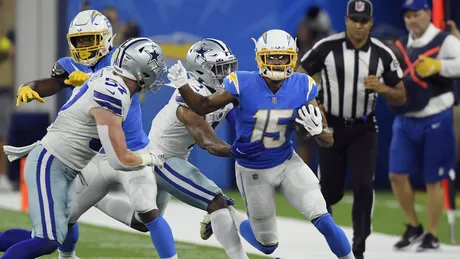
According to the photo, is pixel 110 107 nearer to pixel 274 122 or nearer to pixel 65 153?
pixel 65 153

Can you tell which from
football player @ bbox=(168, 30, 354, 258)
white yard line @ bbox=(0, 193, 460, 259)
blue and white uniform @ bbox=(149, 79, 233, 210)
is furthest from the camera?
white yard line @ bbox=(0, 193, 460, 259)

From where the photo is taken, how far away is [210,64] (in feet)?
20.8

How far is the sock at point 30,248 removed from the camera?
17.7 ft

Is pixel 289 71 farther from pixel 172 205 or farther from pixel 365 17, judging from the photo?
pixel 172 205

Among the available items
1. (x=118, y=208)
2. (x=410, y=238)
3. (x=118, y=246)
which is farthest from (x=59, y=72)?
(x=410, y=238)

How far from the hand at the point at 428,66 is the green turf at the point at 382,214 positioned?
1358 millimetres

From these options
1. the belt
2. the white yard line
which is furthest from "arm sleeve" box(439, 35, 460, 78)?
the white yard line

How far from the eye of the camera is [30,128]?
12461 mm

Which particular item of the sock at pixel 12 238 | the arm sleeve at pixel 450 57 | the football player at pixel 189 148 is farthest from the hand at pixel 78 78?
the arm sleeve at pixel 450 57

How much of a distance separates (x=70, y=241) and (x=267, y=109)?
1341 mm

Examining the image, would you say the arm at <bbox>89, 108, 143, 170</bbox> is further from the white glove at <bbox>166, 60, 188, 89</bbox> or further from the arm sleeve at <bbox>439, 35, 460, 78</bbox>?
the arm sleeve at <bbox>439, 35, 460, 78</bbox>

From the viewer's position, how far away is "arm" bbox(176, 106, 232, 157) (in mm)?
6051

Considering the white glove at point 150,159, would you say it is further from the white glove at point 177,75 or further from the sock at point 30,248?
the sock at point 30,248

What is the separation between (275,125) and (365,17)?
1493 mm
